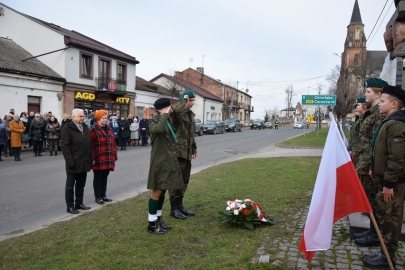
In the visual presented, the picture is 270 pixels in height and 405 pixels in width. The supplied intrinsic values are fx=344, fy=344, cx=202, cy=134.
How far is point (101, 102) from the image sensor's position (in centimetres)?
2828

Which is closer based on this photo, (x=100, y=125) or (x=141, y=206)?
(x=141, y=206)

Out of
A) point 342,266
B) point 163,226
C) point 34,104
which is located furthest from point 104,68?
point 342,266

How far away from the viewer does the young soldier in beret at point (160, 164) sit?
4.62m

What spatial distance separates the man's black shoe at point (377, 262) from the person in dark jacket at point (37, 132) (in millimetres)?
14179

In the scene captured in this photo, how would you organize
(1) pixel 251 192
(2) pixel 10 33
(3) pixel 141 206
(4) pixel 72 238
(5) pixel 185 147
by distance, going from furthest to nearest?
(2) pixel 10 33 < (1) pixel 251 192 < (3) pixel 141 206 < (5) pixel 185 147 < (4) pixel 72 238

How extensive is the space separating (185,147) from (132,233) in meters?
1.51

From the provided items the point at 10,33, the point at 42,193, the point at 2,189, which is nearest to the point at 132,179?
the point at 42,193

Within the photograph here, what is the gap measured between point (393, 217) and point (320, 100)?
18.5 metres

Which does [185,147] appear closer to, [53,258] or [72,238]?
[72,238]

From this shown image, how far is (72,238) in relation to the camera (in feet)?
15.1

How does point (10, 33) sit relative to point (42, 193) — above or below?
above

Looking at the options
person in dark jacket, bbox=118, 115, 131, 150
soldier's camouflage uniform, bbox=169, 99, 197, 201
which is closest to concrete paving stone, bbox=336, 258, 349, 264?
soldier's camouflage uniform, bbox=169, 99, 197, 201

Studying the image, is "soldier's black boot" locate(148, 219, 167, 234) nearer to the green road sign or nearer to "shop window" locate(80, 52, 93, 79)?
the green road sign

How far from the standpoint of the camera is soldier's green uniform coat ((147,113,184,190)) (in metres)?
4.61
